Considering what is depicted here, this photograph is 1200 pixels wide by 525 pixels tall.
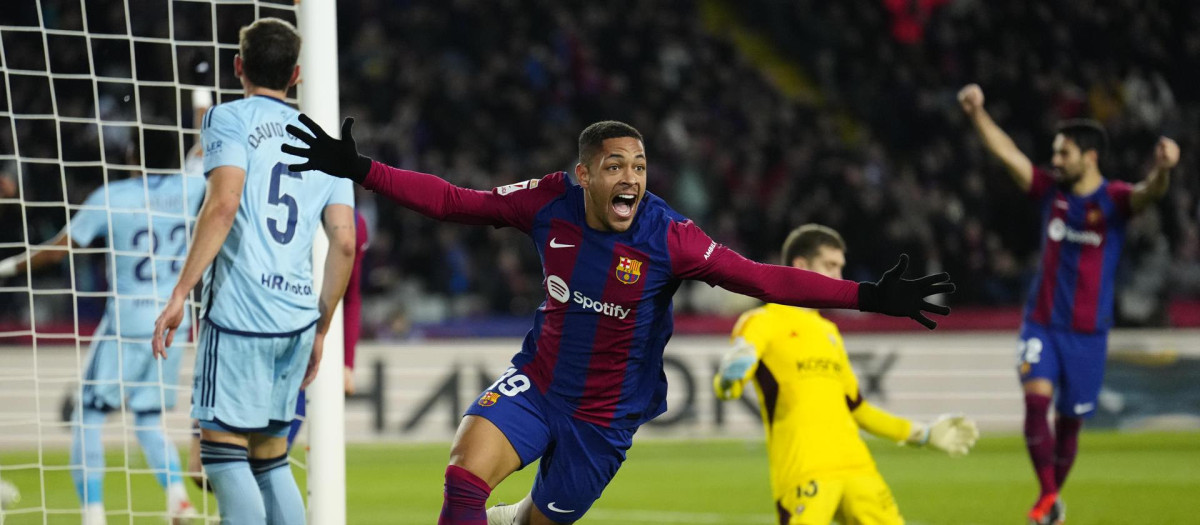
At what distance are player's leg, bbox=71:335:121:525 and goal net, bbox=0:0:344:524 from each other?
0.15 feet

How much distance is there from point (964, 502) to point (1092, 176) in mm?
2374

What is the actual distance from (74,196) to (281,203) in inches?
425

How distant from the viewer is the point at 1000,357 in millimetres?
13492

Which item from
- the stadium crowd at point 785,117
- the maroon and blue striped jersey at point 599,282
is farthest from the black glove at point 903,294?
the stadium crowd at point 785,117

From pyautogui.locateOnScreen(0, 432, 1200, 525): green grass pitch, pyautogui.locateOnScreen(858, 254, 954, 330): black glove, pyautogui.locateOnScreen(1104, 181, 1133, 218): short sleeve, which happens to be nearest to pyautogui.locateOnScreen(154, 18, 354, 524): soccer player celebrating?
pyautogui.locateOnScreen(858, 254, 954, 330): black glove

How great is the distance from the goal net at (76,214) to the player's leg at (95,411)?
1.8 inches

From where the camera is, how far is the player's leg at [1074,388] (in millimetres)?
7926

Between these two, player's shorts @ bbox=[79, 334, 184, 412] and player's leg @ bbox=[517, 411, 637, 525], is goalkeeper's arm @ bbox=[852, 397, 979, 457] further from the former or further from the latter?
player's shorts @ bbox=[79, 334, 184, 412]

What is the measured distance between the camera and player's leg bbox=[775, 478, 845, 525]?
17.1 ft

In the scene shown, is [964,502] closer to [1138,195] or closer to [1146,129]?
[1138,195]

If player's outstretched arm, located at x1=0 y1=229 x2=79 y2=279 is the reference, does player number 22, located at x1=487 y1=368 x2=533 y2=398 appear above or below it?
below

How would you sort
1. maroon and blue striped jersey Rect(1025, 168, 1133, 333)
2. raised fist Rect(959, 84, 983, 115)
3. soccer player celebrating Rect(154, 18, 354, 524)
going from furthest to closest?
maroon and blue striped jersey Rect(1025, 168, 1133, 333)
raised fist Rect(959, 84, 983, 115)
soccer player celebrating Rect(154, 18, 354, 524)

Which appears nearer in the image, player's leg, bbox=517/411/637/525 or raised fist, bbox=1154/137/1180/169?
player's leg, bbox=517/411/637/525

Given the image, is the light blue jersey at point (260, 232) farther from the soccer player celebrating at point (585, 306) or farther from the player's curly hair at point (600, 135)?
the player's curly hair at point (600, 135)
